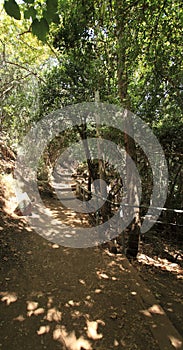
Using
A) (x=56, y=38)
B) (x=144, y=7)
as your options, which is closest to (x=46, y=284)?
(x=144, y=7)

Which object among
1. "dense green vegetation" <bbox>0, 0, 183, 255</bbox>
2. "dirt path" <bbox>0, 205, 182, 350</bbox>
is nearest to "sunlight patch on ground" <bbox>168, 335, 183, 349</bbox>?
"dirt path" <bbox>0, 205, 182, 350</bbox>

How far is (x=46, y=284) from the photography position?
3.11 metres

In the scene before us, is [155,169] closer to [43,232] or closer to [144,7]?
[43,232]

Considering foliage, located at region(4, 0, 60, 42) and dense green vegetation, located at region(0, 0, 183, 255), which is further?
dense green vegetation, located at region(0, 0, 183, 255)

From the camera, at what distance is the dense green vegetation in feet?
8.14

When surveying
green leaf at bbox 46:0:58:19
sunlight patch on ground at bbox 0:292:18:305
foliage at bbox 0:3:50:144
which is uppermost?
foliage at bbox 0:3:50:144

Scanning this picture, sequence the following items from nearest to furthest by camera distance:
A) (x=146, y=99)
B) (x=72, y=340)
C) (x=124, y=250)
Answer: (x=72, y=340) < (x=124, y=250) < (x=146, y=99)

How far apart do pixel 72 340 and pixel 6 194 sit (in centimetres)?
498

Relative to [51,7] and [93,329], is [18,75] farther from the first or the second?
[93,329]

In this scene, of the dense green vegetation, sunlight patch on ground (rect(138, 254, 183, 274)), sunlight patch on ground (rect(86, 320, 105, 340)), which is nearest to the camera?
sunlight patch on ground (rect(86, 320, 105, 340))

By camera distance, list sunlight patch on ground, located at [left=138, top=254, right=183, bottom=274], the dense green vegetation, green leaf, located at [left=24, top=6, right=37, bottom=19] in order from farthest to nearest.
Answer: sunlight patch on ground, located at [left=138, top=254, right=183, bottom=274] < the dense green vegetation < green leaf, located at [left=24, top=6, right=37, bottom=19]

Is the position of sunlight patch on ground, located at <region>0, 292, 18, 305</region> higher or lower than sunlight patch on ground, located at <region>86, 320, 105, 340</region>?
higher

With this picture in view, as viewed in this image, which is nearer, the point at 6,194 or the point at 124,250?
the point at 124,250

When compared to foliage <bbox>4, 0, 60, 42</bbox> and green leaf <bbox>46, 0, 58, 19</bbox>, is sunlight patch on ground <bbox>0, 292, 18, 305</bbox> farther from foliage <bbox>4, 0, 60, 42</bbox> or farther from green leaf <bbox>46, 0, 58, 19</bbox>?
green leaf <bbox>46, 0, 58, 19</bbox>
